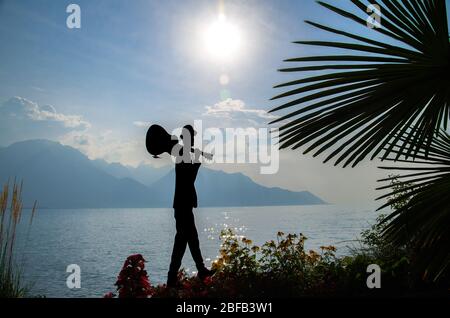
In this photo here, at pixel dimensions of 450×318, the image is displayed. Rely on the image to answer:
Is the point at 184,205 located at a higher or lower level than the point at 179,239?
higher

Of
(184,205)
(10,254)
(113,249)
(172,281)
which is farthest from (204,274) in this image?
(113,249)

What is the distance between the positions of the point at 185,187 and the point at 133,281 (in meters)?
1.55

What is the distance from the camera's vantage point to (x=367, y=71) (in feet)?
5.78

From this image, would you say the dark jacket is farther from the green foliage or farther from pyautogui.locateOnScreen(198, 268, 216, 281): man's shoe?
the green foliage

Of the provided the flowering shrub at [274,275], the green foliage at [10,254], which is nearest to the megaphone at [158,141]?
the flowering shrub at [274,275]

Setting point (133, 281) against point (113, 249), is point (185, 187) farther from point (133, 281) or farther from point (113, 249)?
point (113, 249)

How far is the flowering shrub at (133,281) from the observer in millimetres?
5793

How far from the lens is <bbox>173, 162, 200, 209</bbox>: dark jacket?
5.77m

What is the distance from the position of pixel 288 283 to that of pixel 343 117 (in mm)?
5318

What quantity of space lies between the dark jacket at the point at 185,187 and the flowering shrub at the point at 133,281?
1.10 metres

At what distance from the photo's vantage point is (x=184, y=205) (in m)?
5.76

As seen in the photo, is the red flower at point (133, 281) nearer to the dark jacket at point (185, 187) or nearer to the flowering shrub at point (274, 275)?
the flowering shrub at point (274, 275)

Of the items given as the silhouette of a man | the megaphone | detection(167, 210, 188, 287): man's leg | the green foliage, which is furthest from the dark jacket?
the green foliage
